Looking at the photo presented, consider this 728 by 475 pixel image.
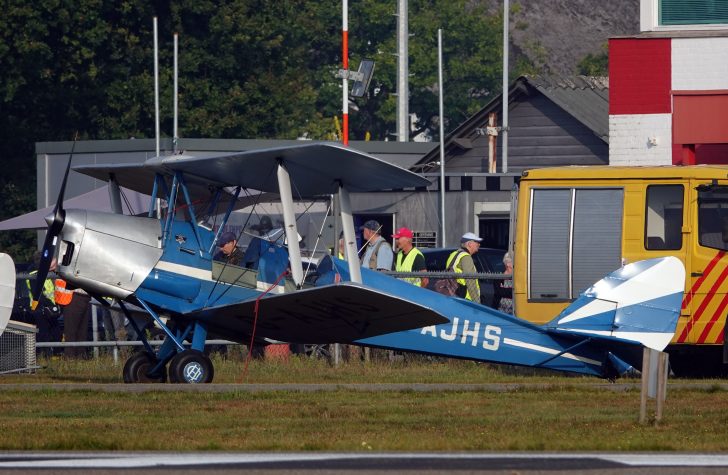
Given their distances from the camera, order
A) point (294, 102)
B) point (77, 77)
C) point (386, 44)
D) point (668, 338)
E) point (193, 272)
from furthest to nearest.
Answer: point (386, 44), point (294, 102), point (77, 77), point (193, 272), point (668, 338)

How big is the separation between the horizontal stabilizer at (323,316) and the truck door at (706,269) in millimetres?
3308

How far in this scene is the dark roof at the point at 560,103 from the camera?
3844cm

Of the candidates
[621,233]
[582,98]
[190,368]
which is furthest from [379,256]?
[582,98]

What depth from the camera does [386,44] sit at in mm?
75750

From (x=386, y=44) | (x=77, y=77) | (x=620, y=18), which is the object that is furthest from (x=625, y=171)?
(x=620, y=18)

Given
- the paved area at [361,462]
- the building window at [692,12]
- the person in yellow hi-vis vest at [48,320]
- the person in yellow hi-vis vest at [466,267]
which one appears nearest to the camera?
the paved area at [361,462]

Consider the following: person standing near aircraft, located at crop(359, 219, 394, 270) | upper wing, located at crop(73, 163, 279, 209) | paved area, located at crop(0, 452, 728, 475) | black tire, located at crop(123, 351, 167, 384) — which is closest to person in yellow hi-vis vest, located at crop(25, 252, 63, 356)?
person standing near aircraft, located at crop(359, 219, 394, 270)

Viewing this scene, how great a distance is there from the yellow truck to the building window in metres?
6.77

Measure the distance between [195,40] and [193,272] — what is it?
36.0 m

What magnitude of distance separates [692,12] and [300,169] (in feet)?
32.9

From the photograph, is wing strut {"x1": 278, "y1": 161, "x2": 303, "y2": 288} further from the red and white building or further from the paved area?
the red and white building

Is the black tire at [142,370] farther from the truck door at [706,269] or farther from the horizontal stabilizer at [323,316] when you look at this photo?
the truck door at [706,269]

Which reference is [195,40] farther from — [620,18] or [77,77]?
[620,18]

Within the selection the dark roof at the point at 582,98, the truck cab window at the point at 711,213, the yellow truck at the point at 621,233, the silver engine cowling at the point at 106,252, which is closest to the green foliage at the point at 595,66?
the dark roof at the point at 582,98
